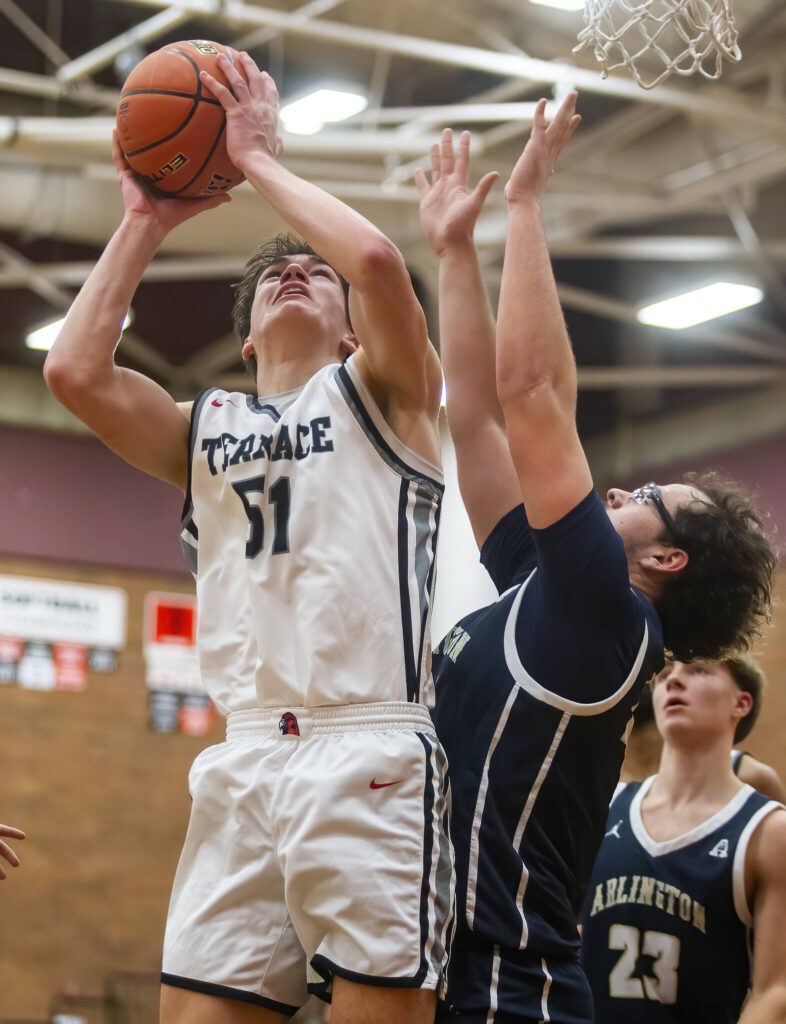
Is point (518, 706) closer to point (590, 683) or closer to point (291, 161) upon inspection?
point (590, 683)

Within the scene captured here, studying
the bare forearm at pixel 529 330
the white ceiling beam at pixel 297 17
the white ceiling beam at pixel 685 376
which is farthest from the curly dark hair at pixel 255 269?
the white ceiling beam at pixel 685 376

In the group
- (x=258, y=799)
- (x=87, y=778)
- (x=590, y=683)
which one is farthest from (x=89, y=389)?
(x=87, y=778)

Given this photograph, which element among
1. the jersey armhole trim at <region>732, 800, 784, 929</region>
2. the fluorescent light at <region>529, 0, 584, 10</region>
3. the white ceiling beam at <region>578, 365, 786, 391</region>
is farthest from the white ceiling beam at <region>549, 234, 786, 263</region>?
the jersey armhole trim at <region>732, 800, 784, 929</region>

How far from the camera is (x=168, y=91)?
10.1 ft

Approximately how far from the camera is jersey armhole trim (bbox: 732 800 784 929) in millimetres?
3883

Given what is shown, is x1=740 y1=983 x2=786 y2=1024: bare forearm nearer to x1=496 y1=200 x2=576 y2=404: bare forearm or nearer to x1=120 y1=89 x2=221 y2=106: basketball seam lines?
x1=496 y1=200 x2=576 y2=404: bare forearm

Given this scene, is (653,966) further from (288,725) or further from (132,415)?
(132,415)

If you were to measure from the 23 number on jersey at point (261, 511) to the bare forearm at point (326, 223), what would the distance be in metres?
0.42

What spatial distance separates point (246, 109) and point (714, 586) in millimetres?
1412

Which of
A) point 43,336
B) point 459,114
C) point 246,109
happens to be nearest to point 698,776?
point 246,109

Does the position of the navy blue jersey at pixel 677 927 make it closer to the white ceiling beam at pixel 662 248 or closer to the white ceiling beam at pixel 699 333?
the white ceiling beam at pixel 662 248

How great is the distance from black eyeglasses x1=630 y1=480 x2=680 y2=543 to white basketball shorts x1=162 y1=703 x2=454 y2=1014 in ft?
2.57

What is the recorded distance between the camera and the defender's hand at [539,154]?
9.32ft

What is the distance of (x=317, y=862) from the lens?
8.29 feet
